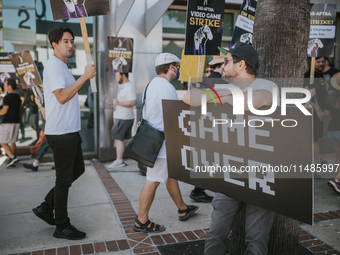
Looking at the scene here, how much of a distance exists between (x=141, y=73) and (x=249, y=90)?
19.7ft

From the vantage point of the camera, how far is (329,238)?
346 cm

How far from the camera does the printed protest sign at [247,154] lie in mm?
1883

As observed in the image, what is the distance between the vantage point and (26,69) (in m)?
6.43

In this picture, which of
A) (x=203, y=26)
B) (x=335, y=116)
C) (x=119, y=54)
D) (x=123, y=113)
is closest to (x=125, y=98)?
(x=123, y=113)

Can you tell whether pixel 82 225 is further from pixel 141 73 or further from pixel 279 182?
pixel 141 73

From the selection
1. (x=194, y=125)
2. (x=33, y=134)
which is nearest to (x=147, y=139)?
(x=194, y=125)

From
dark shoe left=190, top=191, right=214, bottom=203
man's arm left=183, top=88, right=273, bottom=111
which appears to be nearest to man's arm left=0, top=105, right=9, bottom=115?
dark shoe left=190, top=191, right=214, bottom=203

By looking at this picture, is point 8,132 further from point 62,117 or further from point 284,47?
point 284,47

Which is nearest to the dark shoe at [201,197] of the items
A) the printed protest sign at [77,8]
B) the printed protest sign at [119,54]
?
the printed protest sign at [77,8]

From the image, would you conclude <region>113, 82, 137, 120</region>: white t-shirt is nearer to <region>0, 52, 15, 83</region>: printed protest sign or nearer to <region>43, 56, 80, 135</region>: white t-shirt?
<region>0, 52, 15, 83</region>: printed protest sign

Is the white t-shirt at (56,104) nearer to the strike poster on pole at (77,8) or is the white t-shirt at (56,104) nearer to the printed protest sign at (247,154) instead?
the strike poster on pole at (77,8)

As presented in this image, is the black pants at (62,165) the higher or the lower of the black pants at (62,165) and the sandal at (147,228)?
the higher

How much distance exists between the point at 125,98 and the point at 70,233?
13.3 ft

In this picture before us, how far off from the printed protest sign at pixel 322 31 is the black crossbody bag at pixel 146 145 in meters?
3.93
